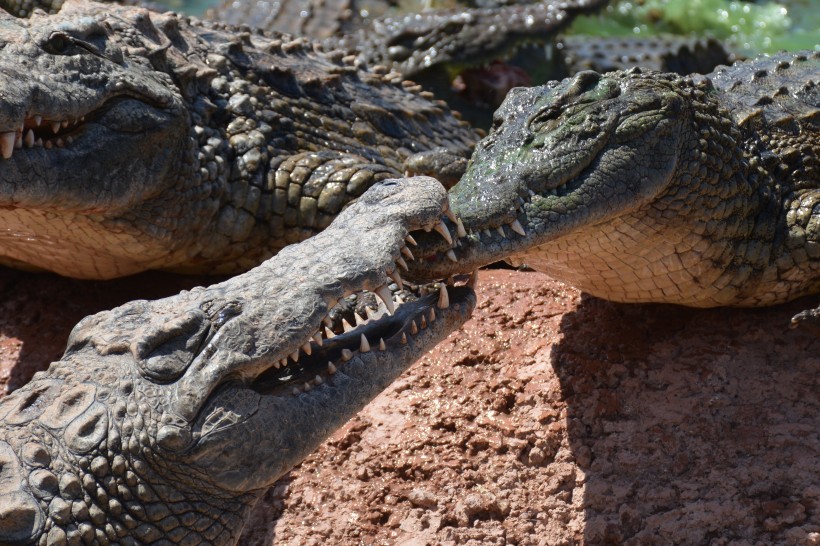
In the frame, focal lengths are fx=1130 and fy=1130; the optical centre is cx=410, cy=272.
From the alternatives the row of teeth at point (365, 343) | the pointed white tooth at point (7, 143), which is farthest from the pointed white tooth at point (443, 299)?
the pointed white tooth at point (7, 143)

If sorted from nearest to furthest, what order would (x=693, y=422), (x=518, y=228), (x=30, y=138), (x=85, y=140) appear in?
(x=518, y=228)
(x=693, y=422)
(x=30, y=138)
(x=85, y=140)

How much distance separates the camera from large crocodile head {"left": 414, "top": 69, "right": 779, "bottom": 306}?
12.3 ft

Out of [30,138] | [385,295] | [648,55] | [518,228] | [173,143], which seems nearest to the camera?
[385,295]

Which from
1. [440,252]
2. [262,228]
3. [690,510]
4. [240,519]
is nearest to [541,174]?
[440,252]

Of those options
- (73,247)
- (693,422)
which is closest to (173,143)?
(73,247)

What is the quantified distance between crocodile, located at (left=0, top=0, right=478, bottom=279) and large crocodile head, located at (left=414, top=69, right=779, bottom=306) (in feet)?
4.38

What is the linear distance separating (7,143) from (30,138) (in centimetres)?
14

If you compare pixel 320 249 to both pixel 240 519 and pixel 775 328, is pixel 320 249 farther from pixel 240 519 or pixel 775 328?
pixel 775 328

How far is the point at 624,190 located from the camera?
12.5 ft

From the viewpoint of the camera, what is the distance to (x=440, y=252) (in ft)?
11.4

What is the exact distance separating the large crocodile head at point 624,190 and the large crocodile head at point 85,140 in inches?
61.8

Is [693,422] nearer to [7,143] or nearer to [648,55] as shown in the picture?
[7,143]

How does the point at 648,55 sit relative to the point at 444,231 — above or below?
above

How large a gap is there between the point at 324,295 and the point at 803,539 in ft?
5.20
